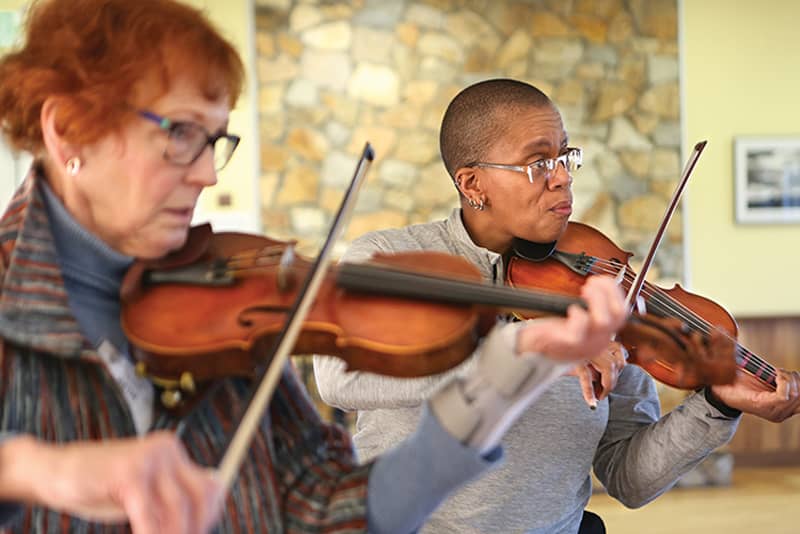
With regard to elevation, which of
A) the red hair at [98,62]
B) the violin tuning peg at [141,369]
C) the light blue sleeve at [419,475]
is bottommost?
the light blue sleeve at [419,475]

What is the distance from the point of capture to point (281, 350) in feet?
3.24

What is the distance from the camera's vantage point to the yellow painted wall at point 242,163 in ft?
17.9

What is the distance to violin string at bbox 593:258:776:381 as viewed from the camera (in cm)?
176

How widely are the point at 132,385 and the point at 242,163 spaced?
450 centimetres

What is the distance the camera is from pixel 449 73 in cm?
564

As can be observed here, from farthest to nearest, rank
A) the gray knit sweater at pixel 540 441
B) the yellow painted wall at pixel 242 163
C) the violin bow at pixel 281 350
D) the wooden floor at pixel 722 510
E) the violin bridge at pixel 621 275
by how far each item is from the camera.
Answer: the yellow painted wall at pixel 242 163, the wooden floor at pixel 722 510, the violin bridge at pixel 621 275, the gray knit sweater at pixel 540 441, the violin bow at pixel 281 350

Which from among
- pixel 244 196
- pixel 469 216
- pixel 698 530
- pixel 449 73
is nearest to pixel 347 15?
pixel 449 73

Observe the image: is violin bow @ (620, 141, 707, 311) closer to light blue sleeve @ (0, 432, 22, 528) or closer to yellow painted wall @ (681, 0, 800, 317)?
light blue sleeve @ (0, 432, 22, 528)

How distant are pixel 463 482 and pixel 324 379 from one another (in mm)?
657

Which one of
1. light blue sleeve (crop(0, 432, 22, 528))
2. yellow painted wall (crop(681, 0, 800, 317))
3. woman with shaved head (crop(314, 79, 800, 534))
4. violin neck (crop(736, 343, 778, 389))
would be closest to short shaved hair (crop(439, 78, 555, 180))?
woman with shaved head (crop(314, 79, 800, 534))

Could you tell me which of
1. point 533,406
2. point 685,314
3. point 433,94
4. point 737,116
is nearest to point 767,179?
point 737,116

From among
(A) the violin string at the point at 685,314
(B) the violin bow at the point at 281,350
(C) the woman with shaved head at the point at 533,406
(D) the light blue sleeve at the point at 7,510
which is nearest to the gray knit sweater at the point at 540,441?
(C) the woman with shaved head at the point at 533,406

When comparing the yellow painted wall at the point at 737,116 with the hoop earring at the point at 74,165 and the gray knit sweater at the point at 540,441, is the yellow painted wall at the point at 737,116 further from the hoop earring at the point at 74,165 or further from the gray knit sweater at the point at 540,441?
the hoop earring at the point at 74,165

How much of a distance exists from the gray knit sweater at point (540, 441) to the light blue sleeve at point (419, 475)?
48 centimetres
